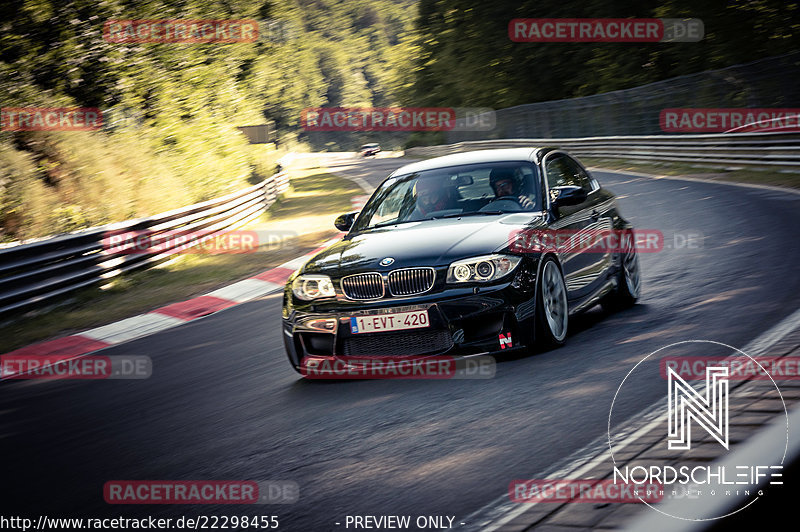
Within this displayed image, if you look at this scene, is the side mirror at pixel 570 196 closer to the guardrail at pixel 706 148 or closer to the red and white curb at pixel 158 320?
the red and white curb at pixel 158 320

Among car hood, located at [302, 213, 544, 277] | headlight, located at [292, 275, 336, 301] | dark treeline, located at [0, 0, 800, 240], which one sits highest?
dark treeline, located at [0, 0, 800, 240]

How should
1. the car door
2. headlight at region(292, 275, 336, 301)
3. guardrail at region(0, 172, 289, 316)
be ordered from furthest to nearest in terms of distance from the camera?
guardrail at region(0, 172, 289, 316)
the car door
headlight at region(292, 275, 336, 301)

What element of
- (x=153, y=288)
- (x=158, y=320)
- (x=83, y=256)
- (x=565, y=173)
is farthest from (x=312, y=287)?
(x=153, y=288)

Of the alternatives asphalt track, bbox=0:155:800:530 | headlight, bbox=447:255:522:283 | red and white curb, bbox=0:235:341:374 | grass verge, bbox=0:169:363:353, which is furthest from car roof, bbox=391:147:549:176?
grass verge, bbox=0:169:363:353

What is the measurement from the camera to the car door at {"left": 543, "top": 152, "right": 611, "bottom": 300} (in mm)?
6980

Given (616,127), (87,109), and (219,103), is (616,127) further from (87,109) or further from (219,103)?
(87,109)

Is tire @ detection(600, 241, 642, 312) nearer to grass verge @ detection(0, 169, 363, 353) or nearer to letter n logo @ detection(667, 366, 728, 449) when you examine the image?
letter n logo @ detection(667, 366, 728, 449)

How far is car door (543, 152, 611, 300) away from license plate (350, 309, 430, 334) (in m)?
1.44

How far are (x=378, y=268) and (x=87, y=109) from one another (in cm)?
1829

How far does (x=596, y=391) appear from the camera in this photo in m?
5.33

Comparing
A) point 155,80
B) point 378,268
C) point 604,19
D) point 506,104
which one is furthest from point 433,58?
point 378,268

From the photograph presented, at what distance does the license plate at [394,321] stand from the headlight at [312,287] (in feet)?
1.17

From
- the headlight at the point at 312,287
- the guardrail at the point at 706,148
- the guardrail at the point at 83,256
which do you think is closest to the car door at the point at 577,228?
the headlight at the point at 312,287

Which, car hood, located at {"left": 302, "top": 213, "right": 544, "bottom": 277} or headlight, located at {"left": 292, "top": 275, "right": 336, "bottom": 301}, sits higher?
car hood, located at {"left": 302, "top": 213, "right": 544, "bottom": 277}
